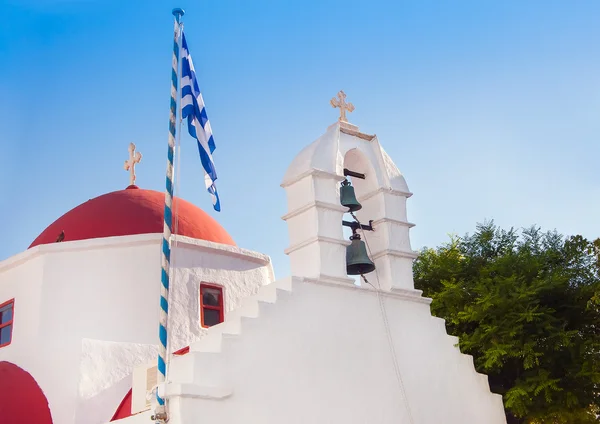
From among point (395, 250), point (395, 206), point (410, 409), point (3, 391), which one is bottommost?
point (410, 409)

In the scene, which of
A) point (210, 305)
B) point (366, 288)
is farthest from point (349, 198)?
point (210, 305)

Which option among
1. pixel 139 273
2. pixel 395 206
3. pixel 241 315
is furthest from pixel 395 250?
pixel 139 273

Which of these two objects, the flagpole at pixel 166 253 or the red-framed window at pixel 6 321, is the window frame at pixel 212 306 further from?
the flagpole at pixel 166 253

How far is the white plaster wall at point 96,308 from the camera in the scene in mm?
9805

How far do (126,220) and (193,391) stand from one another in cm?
489

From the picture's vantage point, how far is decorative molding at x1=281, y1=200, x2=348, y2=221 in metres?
8.73

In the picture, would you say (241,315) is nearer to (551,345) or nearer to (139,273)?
(139,273)

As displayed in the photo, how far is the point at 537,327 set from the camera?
1049 centimetres

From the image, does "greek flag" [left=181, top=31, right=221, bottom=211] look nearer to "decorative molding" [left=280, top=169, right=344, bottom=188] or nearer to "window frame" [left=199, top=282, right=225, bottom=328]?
"decorative molding" [left=280, top=169, right=344, bottom=188]

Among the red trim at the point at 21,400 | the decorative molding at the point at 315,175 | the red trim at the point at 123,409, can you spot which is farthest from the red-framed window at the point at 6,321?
the decorative molding at the point at 315,175

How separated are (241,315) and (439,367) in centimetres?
263

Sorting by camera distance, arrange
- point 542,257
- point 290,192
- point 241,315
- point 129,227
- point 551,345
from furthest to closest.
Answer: point 542,257, point 129,227, point 551,345, point 290,192, point 241,315

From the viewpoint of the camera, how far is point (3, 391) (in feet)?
31.0

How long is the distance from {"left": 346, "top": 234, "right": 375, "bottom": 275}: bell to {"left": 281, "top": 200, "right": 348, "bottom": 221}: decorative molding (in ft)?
1.62
